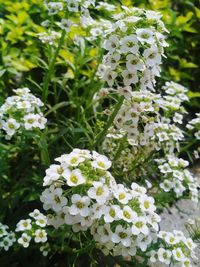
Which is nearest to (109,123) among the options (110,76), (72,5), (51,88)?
(110,76)

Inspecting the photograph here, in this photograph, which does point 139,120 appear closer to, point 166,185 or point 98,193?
point 166,185

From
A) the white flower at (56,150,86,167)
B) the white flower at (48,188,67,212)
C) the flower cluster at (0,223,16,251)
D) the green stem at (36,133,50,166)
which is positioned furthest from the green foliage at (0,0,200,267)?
the white flower at (56,150,86,167)

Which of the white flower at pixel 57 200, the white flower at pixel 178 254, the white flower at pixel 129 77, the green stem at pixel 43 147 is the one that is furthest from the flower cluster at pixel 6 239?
the white flower at pixel 129 77

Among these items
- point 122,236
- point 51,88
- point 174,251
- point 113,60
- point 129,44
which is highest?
point 129,44

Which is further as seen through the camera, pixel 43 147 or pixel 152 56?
pixel 43 147

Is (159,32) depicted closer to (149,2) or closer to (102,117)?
(102,117)

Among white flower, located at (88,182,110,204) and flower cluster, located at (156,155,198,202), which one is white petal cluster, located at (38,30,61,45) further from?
white flower, located at (88,182,110,204)

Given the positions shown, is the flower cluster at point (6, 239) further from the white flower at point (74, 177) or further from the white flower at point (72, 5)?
the white flower at point (72, 5)
